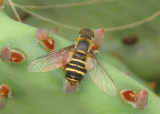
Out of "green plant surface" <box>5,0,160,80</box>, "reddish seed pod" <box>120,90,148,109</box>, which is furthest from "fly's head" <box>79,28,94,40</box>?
"green plant surface" <box>5,0,160,80</box>

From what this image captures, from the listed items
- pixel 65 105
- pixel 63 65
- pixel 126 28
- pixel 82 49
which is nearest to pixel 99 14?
pixel 126 28

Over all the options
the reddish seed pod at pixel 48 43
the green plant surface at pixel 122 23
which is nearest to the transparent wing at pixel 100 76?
the reddish seed pod at pixel 48 43

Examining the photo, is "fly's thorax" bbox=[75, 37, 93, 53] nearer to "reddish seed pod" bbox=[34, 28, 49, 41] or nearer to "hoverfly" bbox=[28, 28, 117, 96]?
"hoverfly" bbox=[28, 28, 117, 96]

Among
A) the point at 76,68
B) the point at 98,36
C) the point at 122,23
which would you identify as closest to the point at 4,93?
the point at 76,68

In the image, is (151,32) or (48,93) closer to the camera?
(48,93)

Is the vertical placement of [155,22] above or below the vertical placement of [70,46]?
above

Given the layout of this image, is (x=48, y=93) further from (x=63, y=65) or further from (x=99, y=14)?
(x=99, y=14)

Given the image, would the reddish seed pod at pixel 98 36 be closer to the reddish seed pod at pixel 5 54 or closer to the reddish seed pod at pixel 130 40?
the reddish seed pod at pixel 5 54
